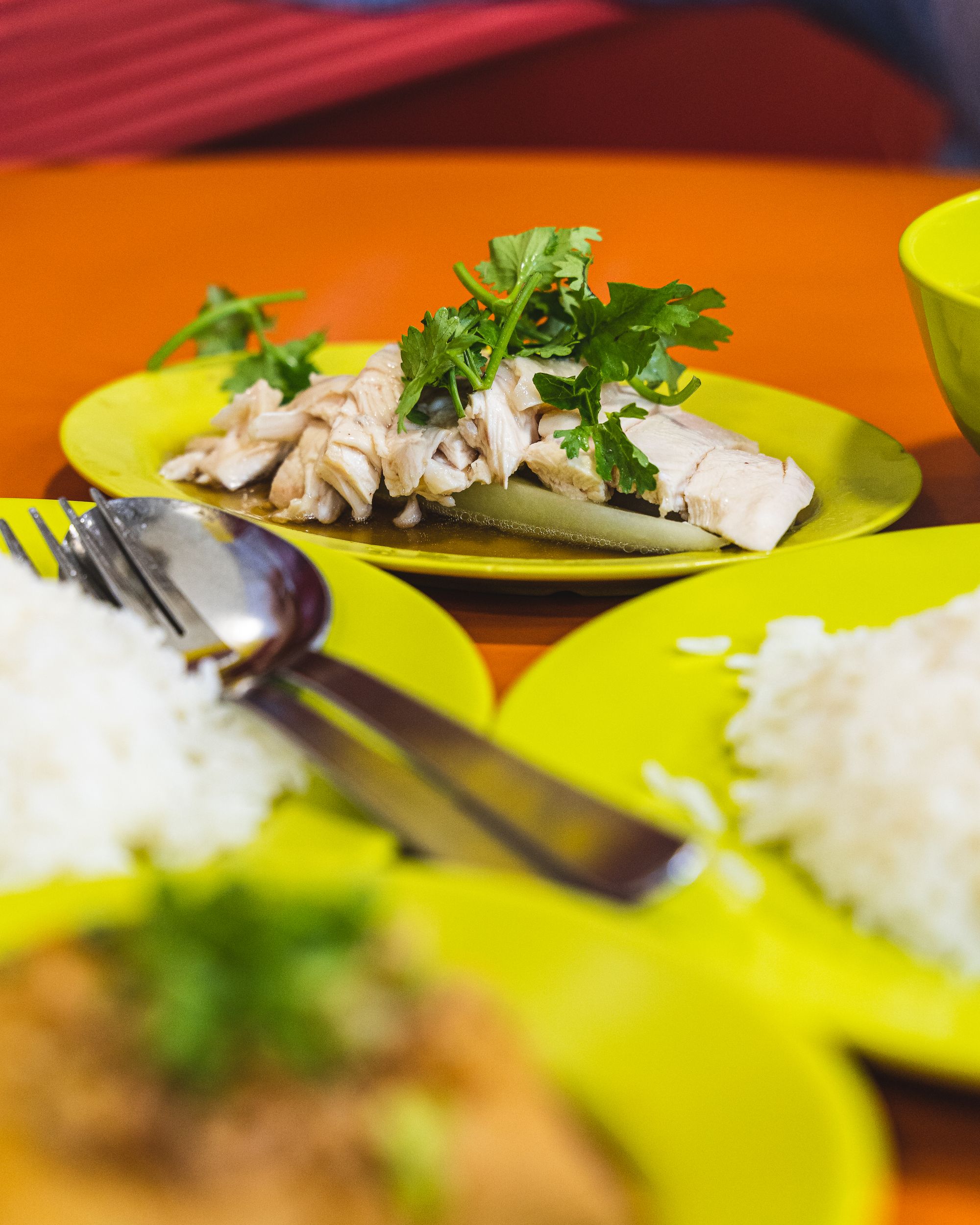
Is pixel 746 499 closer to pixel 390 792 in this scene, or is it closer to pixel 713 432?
pixel 713 432

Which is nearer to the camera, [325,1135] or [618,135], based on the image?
[325,1135]

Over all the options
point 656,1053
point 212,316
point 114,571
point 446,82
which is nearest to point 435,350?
point 114,571

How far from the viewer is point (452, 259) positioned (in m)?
1.97

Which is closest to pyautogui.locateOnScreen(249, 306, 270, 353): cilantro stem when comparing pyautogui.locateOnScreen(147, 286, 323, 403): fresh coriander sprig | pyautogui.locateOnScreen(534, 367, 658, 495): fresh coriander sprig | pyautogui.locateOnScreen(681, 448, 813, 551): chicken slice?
pyautogui.locateOnScreen(147, 286, 323, 403): fresh coriander sprig

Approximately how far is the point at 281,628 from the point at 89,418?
1.79 feet

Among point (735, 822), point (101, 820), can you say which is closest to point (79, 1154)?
point (101, 820)

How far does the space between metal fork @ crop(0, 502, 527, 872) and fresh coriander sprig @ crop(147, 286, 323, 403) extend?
0.41m

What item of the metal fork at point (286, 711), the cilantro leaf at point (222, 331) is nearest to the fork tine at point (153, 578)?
the metal fork at point (286, 711)

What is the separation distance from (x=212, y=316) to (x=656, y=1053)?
1210 millimetres

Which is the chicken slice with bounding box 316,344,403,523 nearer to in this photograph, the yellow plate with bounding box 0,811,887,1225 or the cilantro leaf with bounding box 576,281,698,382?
the cilantro leaf with bounding box 576,281,698,382

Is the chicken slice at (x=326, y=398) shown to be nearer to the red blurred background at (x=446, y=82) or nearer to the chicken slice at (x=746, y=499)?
the chicken slice at (x=746, y=499)

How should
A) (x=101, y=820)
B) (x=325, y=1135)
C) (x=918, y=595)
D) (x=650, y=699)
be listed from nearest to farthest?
(x=325, y=1135), (x=101, y=820), (x=650, y=699), (x=918, y=595)

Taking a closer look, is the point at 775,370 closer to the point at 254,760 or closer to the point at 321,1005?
the point at 254,760

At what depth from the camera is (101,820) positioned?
658mm
